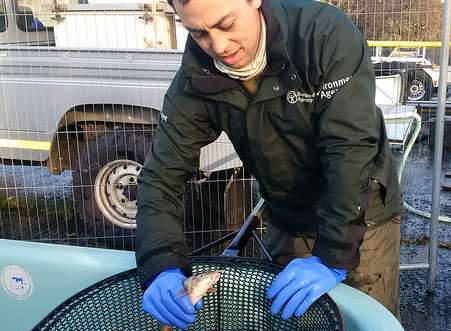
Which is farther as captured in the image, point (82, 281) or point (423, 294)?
point (423, 294)

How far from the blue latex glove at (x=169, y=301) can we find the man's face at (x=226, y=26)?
70 centimetres

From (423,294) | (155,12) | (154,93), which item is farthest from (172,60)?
(423,294)

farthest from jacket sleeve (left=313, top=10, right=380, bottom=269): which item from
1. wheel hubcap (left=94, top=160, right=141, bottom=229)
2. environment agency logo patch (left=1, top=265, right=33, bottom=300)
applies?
wheel hubcap (left=94, top=160, right=141, bottom=229)

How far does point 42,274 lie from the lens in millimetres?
2641

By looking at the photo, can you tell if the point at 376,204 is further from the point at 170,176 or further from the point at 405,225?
the point at 405,225

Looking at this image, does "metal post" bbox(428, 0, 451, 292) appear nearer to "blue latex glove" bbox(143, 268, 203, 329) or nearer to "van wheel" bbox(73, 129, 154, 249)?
"van wheel" bbox(73, 129, 154, 249)

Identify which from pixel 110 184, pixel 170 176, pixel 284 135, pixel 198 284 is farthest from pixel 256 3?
pixel 110 184

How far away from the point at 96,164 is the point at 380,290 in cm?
271

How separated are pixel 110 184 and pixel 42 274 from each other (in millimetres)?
1871

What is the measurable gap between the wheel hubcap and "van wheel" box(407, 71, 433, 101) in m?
7.06

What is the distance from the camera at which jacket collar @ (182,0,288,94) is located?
5.82ft

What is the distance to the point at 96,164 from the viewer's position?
14.4ft

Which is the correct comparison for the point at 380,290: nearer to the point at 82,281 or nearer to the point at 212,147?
the point at 82,281

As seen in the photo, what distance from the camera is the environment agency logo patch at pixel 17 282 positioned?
2.67 meters
